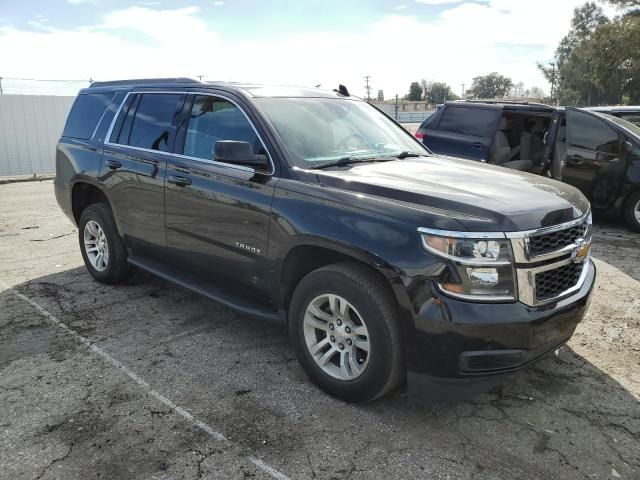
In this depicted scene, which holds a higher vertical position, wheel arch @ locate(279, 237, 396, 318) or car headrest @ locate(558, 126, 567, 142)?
car headrest @ locate(558, 126, 567, 142)

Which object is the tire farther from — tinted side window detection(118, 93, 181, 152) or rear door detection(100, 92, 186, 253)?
tinted side window detection(118, 93, 181, 152)

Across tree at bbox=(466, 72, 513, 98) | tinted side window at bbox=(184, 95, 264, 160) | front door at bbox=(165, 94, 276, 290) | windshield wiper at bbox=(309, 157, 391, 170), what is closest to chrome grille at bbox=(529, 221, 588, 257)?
windshield wiper at bbox=(309, 157, 391, 170)

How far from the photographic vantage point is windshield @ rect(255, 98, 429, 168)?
3.61m

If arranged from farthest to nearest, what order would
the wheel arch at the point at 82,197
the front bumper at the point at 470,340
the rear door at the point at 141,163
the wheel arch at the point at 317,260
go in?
the wheel arch at the point at 82,197 → the rear door at the point at 141,163 → the wheel arch at the point at 317,260 → the front bumper at the point at 470,340

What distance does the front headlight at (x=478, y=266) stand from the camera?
2623 millimetres

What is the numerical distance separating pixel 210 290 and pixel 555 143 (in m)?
6.03

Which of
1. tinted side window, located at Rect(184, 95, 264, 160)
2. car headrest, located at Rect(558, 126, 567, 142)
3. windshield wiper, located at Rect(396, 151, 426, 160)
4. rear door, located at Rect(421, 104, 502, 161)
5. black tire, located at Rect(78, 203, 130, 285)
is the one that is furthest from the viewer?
rear door, located at Rect(421, 104, 502, 161)

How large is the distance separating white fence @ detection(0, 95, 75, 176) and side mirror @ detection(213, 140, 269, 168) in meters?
13.9

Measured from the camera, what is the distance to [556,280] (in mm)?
2893

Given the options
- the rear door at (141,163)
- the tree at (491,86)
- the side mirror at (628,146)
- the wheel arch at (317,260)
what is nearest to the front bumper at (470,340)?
the wheel arch at (317,260)

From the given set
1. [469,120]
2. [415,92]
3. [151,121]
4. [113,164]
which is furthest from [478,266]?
[415,92]

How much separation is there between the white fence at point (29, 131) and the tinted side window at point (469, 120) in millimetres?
12073

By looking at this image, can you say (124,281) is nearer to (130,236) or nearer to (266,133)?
(130,236)

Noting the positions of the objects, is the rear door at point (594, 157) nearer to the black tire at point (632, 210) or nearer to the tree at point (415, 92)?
the black tire at point (632, 210)
